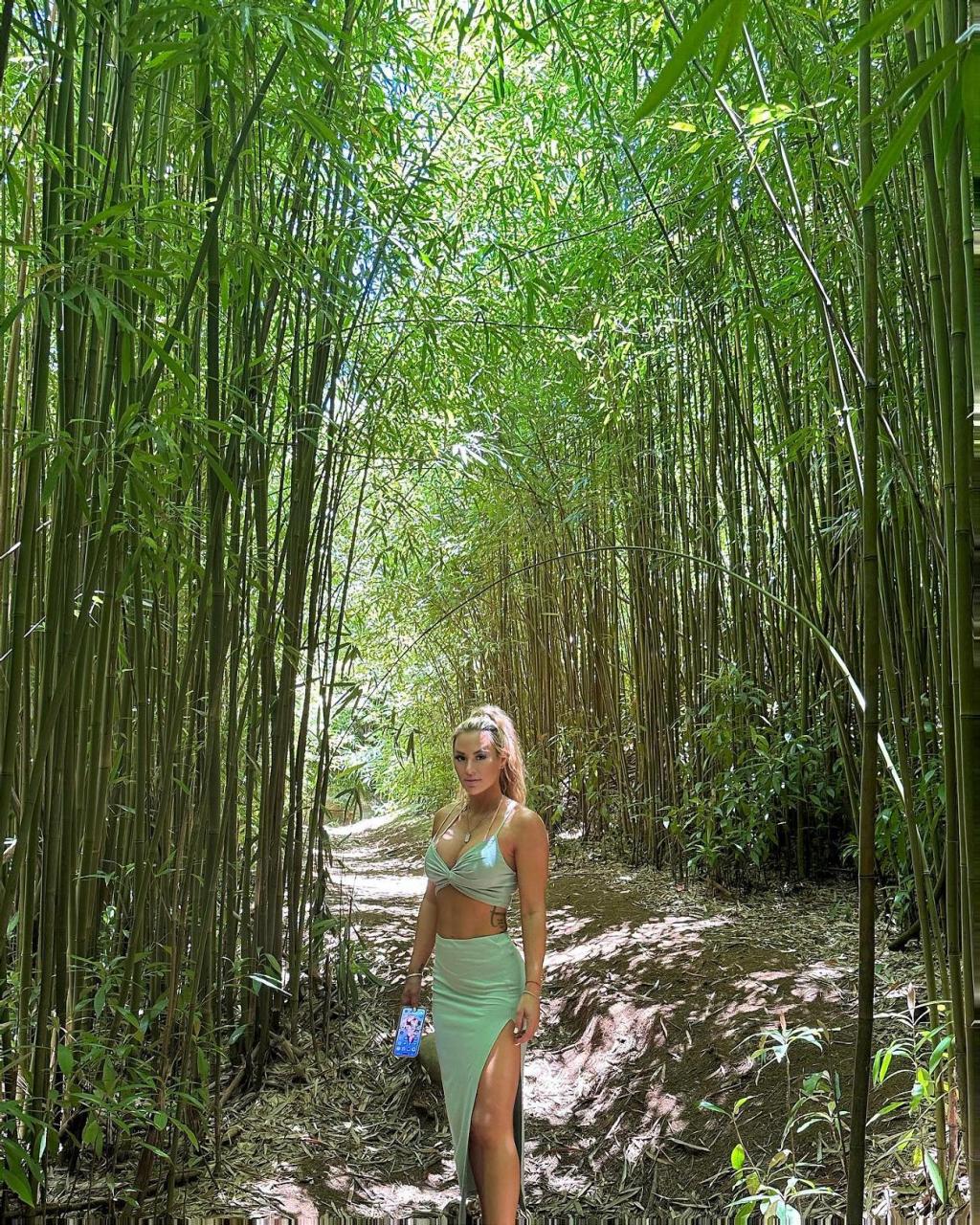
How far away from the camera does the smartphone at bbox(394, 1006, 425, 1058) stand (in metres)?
2.11

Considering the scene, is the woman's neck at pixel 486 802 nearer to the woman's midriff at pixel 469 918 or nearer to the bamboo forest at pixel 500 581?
the bamboo forest at pixel 500 581

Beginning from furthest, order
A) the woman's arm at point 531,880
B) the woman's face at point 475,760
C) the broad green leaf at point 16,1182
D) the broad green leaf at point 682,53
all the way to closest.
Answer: the woman's face at point 475,760
the woman's arm at point 531,880
the broad green leaf at point 16,1182
the broad green leaf at point 682,53

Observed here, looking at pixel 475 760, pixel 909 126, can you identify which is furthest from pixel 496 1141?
pixel 909 126

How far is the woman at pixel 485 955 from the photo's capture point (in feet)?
6.77

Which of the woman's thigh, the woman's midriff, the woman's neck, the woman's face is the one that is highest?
the woman's face

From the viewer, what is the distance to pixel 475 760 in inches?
89.9

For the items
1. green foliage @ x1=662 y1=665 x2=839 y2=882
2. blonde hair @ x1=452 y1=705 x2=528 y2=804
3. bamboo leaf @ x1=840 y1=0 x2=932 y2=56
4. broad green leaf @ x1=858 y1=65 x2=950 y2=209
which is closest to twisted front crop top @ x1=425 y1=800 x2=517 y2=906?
blonde hair @ x1=452 y1=705 x2=528 y2=804

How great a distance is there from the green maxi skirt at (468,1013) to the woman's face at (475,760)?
Answer: 0.32 m

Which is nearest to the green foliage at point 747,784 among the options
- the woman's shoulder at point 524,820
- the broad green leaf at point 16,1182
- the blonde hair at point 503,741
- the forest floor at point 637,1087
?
the forest floor at point 637,1087

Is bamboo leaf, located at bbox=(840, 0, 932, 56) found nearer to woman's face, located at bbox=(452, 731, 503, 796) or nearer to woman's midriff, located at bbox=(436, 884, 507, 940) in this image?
woman's face, located at bbox=(452, 731, 503, 796)

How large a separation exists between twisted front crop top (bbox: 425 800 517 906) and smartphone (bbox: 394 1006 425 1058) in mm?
261

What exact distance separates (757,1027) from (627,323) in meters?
2.63

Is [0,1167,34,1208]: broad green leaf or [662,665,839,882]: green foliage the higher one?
[662,665,839,882]: green foliage

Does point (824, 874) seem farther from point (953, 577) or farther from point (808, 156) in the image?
point (953, 577)
